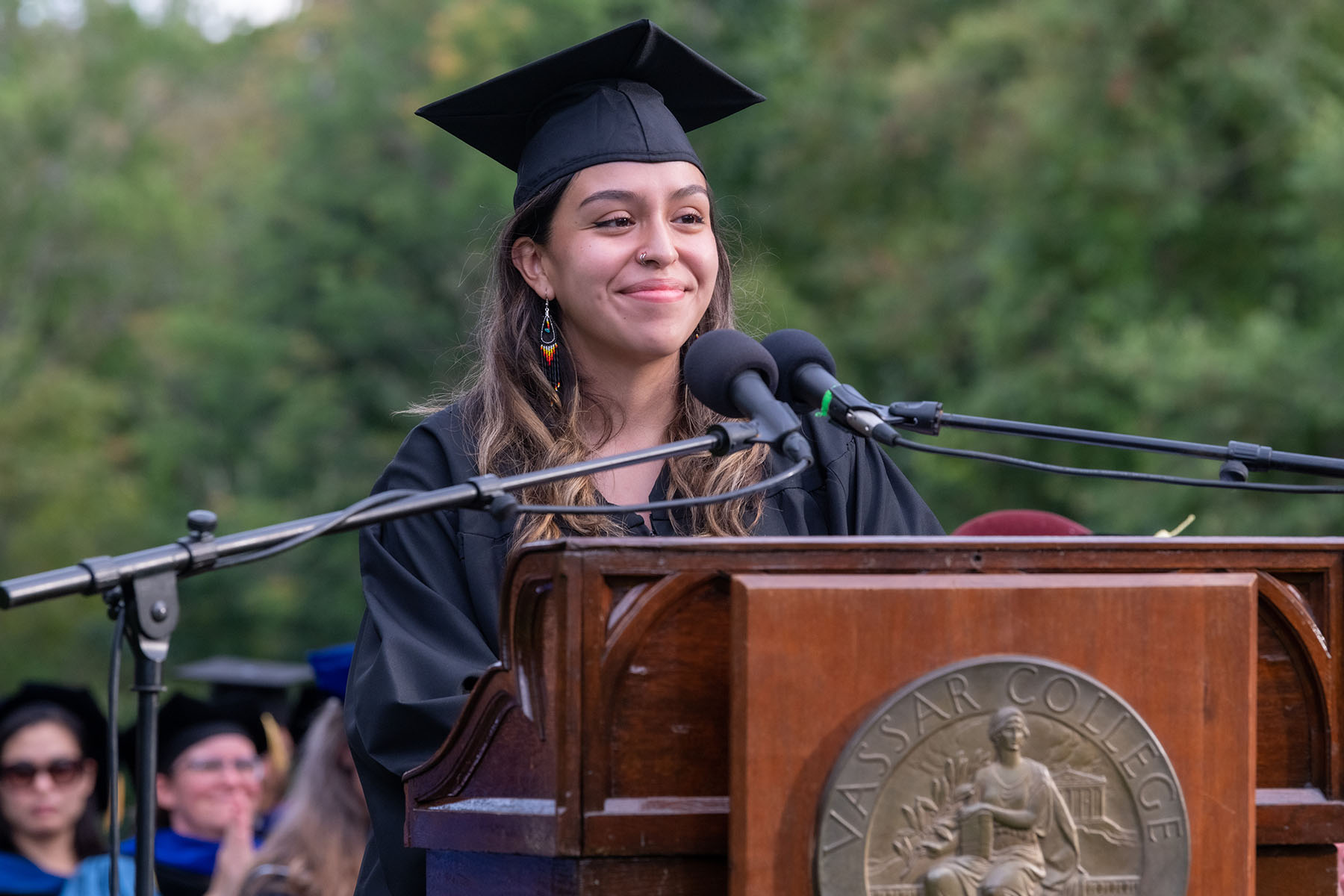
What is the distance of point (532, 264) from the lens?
3467 millimetres

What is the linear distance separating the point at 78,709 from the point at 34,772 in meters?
0.41

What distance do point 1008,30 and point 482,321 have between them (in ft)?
47.7

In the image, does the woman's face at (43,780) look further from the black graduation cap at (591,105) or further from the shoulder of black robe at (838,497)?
the shoulder of black robe at (838,497)

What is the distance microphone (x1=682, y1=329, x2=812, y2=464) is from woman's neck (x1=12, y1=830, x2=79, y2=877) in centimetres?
477

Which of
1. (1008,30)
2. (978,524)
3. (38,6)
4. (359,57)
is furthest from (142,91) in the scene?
(978,524)

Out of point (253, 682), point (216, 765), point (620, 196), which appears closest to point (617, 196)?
point (620, 196)

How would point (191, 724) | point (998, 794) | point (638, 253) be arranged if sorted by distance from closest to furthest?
point (998, 794), point (638, 253), point (191, 724)

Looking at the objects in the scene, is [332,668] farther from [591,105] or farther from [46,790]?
[591,105]

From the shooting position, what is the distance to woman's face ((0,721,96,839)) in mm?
6535

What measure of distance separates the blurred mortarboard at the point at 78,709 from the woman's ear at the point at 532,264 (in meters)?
4.11

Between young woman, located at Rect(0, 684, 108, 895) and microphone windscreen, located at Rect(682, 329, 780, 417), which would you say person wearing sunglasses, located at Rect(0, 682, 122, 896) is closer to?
young woman, located at Rect(0, 684, 108, 895)

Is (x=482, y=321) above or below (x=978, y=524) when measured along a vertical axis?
above

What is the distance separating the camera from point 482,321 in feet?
12.4

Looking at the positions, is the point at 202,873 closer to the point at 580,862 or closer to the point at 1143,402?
the point at 580,862
